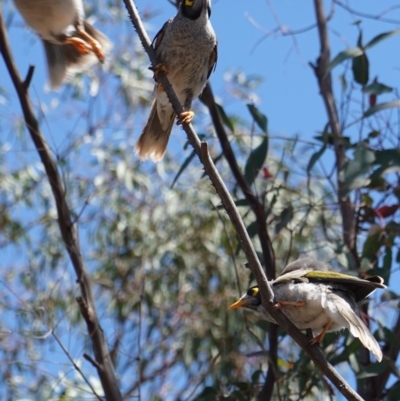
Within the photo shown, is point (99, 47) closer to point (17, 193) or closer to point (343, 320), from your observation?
point (343, 320)

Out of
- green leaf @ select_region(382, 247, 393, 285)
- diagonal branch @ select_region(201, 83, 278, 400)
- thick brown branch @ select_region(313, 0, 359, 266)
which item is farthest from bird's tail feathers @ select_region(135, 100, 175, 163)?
green leaf @ select_region(382, 247, 393, 285)

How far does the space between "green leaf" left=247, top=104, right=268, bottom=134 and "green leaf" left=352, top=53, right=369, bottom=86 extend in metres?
0.49

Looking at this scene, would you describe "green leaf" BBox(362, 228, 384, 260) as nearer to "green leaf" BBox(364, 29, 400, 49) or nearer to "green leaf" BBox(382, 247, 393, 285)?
"green leaf" BBox(382, 247, 393, 285)

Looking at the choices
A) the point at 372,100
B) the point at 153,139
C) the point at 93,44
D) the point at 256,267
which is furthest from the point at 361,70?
the point at 256,267

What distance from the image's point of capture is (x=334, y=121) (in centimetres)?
536

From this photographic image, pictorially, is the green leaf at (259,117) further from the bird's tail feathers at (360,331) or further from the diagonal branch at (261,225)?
the bird's tail feathers at (360,331)

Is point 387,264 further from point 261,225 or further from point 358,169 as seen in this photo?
point 261,225

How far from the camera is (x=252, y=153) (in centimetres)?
482

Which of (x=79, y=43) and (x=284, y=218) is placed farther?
(x=79, y=43)

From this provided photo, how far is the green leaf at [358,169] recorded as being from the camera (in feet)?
14.9

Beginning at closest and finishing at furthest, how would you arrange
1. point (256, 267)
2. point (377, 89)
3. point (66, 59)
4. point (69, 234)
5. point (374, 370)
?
point (256, 267) < point (374, 370) < point (69, 234) < point (377, 89) < point (66, 59)

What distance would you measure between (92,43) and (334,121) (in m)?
1.43

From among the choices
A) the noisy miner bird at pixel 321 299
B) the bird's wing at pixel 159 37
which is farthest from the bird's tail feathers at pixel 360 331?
the bird's wing at pixel 159 37

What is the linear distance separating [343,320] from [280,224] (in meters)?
1.41
